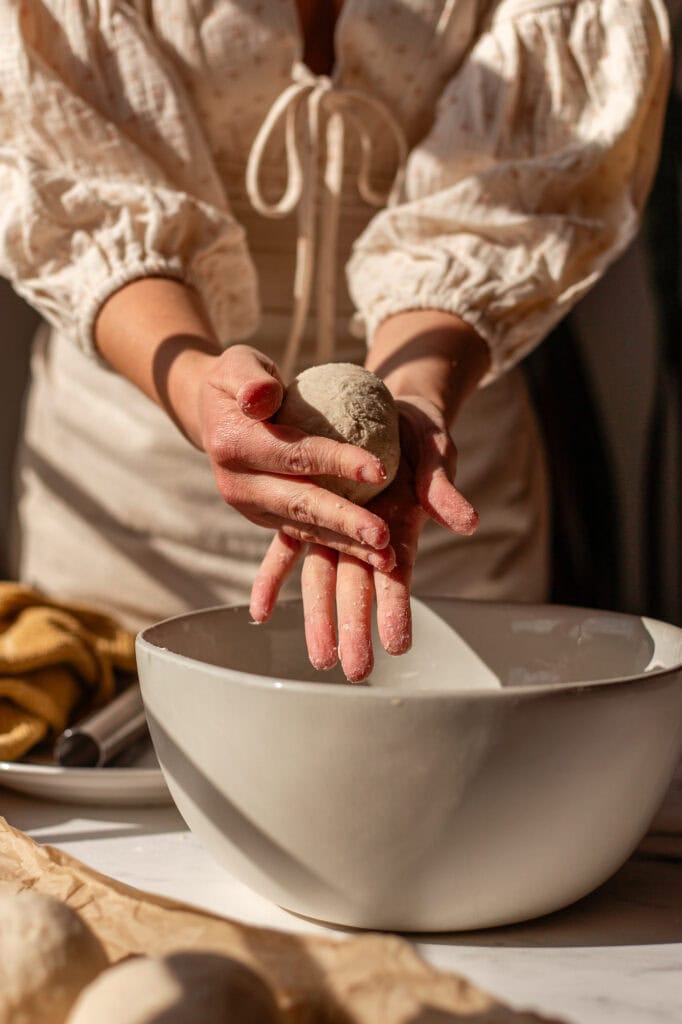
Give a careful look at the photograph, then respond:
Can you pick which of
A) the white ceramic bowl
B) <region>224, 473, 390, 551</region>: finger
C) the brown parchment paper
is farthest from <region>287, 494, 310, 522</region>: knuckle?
the brown parchment paper

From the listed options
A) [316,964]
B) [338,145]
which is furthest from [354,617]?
[338,145]

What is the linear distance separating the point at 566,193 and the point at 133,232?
390 mm

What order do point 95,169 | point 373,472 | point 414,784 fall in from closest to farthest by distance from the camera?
point 414,784, point 373,472, point 95,169

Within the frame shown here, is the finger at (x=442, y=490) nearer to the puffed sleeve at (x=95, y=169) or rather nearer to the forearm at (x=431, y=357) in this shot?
the forearm at (x=431, y=357)

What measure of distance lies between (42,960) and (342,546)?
320 millimetres

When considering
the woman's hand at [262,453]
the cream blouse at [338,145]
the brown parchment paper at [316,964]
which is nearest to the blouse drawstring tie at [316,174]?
the cream blouse at [338,145]

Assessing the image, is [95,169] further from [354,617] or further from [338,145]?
[354,617]

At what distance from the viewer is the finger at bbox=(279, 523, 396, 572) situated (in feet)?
2.05

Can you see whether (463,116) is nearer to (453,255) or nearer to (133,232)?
(453,255)

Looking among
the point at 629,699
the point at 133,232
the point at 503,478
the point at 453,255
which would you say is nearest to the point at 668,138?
the point at 503,478

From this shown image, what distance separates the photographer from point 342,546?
651mm

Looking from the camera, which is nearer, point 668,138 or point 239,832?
point 239,832

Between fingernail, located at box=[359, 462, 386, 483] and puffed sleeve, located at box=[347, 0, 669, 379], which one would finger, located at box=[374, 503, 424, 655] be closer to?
fingernail, located at box=[359, 462, 386, 483]

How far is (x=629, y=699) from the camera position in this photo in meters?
0.50
